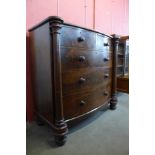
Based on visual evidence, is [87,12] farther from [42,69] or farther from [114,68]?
[42,69]

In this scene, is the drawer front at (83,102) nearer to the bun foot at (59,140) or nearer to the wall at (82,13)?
the bun foot at (59,140)

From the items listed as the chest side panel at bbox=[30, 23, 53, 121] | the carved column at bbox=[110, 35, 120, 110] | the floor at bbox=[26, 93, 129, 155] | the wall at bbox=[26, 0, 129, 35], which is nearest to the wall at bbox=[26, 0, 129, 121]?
the wall at bbox=[26, 0, 129, 35]

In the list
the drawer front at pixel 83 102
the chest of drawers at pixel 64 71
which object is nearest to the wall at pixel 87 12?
the chest of drawers at pixel 64 71

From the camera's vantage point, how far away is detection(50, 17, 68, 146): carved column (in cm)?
114

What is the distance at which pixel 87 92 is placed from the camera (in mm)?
1517

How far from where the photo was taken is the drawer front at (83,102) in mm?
1320

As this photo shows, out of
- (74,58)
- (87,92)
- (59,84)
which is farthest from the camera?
(87,92)
